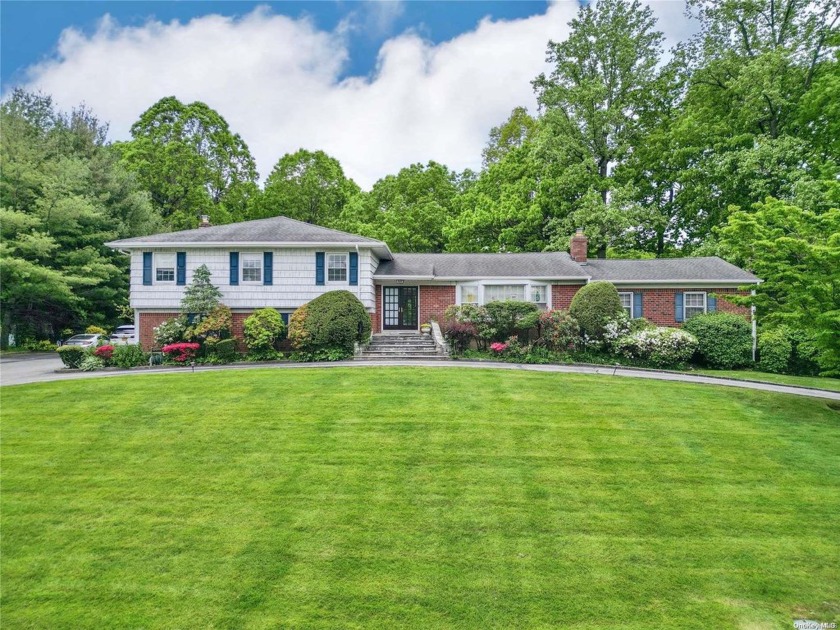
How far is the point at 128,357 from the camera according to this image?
15844 millimetres

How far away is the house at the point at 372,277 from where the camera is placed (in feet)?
61.0

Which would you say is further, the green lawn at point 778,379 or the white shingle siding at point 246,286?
the white shingle siding at point 246,286

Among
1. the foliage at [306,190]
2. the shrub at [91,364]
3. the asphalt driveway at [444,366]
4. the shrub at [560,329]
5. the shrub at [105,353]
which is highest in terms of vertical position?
the foliage at [306,190]

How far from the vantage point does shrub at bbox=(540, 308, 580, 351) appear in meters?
16.7

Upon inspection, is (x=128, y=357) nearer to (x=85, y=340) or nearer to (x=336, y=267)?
(x=336, y=267)

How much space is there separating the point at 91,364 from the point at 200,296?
434cm

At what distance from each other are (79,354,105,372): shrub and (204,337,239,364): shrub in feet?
Answer: 11.1

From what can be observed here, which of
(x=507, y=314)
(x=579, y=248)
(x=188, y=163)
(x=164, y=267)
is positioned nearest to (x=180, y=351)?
(x=164, y=267)

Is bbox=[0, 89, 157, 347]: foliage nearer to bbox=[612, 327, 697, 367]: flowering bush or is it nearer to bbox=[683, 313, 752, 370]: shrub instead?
bbox=[612, 327, 697, 367]: flowering bush

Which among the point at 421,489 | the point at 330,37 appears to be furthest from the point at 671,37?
the point at 421,489

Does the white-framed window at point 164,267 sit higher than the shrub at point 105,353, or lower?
higher

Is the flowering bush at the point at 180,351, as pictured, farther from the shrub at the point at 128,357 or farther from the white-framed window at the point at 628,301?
the white-framed window at the point at 628,301

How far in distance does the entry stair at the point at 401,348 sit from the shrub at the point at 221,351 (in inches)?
184

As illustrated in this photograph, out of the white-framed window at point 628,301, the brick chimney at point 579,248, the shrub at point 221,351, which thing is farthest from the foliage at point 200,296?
the white-framed window at point 628,301
